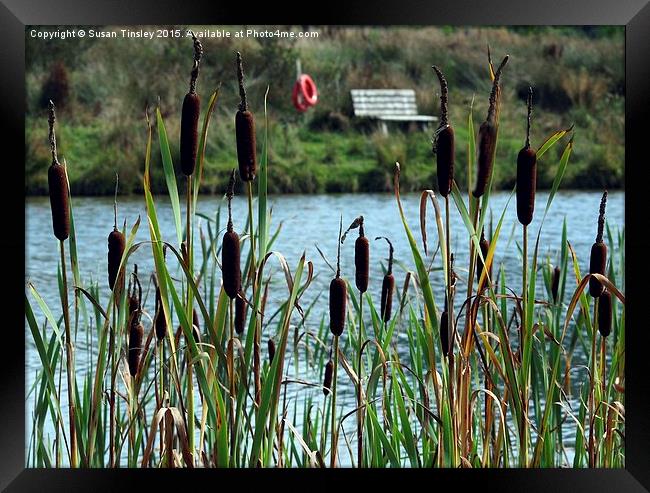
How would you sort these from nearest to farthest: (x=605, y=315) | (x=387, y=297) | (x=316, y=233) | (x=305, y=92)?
(x=387, y=297) < (x=605, y=315) < (x=316, y=233) < (x=305, y=92)

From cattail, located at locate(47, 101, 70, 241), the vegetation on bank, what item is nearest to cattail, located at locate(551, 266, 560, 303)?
the vegetation on bank

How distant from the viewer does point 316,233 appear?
11.4 ft

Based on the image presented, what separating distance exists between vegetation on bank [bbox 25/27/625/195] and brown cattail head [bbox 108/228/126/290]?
804 mm

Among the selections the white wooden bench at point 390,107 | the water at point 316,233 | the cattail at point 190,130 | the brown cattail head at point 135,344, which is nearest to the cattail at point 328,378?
the water at point 316,233

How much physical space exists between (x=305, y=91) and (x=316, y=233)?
0.67m

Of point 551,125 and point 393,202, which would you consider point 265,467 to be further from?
point 551,125

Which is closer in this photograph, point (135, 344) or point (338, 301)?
point (338, 301)

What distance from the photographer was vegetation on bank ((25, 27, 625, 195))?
3.53m

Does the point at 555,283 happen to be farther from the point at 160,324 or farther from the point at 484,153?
the point at 160,324

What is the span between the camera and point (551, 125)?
3906mm

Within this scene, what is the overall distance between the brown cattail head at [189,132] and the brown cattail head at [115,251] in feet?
1.07

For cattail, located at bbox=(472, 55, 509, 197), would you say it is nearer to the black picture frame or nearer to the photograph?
the photograph
